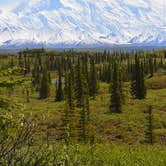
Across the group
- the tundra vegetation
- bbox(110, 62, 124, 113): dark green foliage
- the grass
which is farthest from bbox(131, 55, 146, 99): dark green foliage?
the grass

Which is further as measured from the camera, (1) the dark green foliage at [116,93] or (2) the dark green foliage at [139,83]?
(2) the dark green foliage at [139,83]

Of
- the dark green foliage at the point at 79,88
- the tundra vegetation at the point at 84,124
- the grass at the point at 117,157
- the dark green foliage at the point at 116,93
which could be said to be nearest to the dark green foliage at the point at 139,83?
the tundra vegetation at the point at 84,124

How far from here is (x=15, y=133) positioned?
10.2 metres

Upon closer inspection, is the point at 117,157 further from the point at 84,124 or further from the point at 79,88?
the point at 79,88

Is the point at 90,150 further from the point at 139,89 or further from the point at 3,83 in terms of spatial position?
the point at 139,89

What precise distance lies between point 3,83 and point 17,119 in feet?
4.19

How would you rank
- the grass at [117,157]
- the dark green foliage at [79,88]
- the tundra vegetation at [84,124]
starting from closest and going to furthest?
the tundra vegetation at [84,124] → the grass at [117,157] → the dark green foliage at [79,88]

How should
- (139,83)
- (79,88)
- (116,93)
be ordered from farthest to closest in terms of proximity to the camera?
(139,83), (79,88), (116,93)

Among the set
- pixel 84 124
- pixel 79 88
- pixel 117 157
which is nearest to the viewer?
pixel 117 157

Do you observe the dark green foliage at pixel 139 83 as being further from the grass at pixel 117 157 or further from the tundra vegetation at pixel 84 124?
the grass at pixel 117 157

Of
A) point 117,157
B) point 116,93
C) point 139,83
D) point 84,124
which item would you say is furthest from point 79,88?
point 117,157

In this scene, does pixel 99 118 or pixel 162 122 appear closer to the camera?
pixel 162 122

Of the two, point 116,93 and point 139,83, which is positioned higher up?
point 139,83

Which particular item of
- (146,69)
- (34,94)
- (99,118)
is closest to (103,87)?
(34,94)
